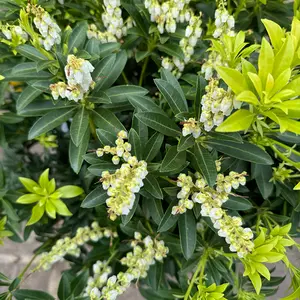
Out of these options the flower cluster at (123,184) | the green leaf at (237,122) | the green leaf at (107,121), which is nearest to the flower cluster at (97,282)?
the flower cluster at (123,184)

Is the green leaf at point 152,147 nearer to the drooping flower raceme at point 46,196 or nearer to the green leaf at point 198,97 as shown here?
the green leaf at point 198,97

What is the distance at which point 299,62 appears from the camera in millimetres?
597

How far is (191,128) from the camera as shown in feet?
2.19

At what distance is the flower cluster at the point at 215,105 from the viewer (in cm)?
A: 58

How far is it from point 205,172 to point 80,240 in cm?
39

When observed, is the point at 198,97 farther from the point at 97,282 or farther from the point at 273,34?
the point at 97,282

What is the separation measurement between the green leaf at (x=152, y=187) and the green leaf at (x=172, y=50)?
0.28m

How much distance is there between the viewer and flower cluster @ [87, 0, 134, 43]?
2.77 ft

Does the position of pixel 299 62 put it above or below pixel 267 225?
above

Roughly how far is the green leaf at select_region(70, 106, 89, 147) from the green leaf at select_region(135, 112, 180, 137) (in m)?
0.13

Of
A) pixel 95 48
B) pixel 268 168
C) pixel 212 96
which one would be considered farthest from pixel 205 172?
pixel 95 48

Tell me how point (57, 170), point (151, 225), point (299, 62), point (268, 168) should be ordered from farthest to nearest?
point (57, 170), point (151, 225), point (268, 168), point (299, 62)

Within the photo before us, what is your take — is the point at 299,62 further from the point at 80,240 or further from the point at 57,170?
the point at 57,170

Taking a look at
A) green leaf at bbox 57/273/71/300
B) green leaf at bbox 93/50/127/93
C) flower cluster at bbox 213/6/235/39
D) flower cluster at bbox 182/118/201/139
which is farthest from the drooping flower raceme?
flower cluster at bbox 213/6/235/39
